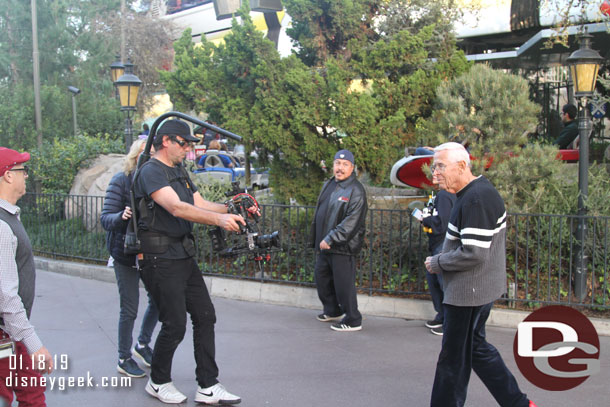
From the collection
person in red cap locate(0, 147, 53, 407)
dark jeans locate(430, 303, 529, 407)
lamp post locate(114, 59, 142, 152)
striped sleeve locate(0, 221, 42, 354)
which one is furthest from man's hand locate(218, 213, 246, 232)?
lamp post locate(114, 59, 142, 152)

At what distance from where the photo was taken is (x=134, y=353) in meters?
5.32

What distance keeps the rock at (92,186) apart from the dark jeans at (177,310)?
6.07m

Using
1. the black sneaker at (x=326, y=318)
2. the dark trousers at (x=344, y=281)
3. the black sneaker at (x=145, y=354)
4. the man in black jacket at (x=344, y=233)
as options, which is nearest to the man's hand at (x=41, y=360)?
the black sneaker at (x=145, y=354)

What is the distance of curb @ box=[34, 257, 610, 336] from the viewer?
6.47m

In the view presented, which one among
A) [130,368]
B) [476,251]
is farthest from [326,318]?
[476,251]

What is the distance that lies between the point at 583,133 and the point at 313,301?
3783 mm

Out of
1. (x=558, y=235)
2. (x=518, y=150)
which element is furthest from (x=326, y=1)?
(x=558, y=235)

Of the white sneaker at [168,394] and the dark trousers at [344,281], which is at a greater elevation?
the dark trousers at [344,281]

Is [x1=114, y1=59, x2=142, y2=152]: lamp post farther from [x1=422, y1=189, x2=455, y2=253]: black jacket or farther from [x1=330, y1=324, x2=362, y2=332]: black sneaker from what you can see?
[x1=422, y1=189, x2=455, y2=253]: black jacket

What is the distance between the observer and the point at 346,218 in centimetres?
626

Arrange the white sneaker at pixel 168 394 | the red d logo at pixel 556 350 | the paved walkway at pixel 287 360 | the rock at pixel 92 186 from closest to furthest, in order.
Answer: the white sneaker at pixel 168 394 < the paved walkway at pixel 287 360 < the red d logo at pixel 556 350 < the rock at pixel 92 186

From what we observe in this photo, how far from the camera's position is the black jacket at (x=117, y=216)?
189 inches

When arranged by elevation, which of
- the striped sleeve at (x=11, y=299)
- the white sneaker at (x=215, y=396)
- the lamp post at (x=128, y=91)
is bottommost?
the white sneaker at (x=215, y=396)

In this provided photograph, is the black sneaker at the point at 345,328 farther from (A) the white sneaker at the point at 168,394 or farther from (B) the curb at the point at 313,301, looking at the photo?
(A) the white sneaker at the point at 168,394
